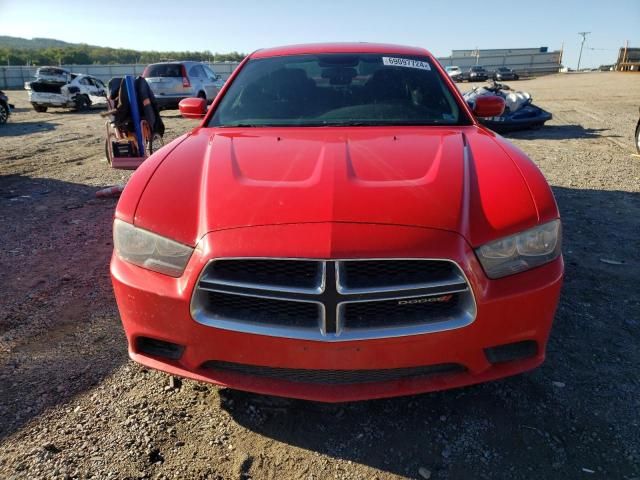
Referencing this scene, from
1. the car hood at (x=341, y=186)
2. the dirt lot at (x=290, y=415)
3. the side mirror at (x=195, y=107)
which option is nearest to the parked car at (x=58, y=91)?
the side mirror at (x=195, y=107)

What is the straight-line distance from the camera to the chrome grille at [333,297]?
5.71 feet

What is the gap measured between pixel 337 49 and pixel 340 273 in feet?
7.85

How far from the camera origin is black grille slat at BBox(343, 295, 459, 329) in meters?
1.81

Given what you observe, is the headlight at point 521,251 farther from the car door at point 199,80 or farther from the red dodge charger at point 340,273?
A: the car door at point 199,80

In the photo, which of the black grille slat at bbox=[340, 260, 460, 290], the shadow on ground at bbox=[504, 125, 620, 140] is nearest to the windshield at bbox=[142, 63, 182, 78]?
the shadow on ground at bbox=[504, 125, 620, 140]

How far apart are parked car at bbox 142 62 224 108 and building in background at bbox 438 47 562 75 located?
138ft

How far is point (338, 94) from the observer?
3.19 meters

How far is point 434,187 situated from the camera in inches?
79.6

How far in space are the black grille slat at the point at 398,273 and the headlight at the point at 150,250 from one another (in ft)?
2.10

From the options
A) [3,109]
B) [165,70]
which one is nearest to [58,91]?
[3,109]

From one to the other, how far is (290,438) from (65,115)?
1825cm

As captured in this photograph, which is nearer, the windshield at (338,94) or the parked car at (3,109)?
the windshield at (338,94)

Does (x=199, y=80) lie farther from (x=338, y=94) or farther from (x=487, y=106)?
(x=487, y=106)

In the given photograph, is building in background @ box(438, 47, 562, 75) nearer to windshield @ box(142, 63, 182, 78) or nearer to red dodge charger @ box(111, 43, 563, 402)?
windshield @ box(142, 63, 182, 78)
